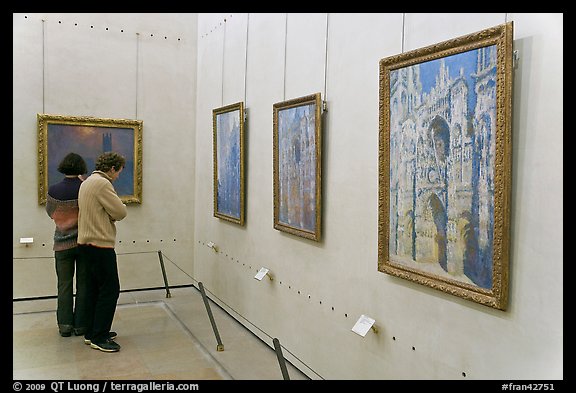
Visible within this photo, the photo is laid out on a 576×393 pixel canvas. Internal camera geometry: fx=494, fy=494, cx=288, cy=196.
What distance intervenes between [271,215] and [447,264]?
134 inches

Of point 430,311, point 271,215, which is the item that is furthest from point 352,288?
point 271,215

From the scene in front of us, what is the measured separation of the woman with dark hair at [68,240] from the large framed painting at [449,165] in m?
4.46

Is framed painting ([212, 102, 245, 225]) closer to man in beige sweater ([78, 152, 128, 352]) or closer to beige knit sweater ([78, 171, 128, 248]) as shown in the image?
man in beige sweater ([78, 152, 128, 352])

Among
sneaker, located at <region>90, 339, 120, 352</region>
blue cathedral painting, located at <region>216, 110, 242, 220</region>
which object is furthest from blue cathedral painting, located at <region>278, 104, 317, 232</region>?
sneaker, located at <region>90, 339, 120, 352</region>

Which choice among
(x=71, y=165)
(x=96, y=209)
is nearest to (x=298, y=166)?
(x=96, y=209)

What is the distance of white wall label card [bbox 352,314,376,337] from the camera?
4422 millimetres

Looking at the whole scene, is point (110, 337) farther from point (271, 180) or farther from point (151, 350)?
point (271, 180)

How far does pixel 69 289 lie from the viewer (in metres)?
7.10

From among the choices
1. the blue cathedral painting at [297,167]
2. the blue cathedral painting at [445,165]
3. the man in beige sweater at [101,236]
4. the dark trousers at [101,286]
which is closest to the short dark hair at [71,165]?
the man in beige sweater at [101,236]

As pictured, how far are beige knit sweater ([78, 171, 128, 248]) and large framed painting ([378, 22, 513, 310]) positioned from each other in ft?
12.0

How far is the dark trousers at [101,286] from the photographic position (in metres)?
6.41

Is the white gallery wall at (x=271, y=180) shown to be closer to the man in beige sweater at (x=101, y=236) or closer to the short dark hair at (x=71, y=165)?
the man in beige sweater at (x=101, y=236)

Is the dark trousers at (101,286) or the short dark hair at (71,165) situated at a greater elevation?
the short dark hair at (71,165)

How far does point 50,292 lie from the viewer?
9.30m
